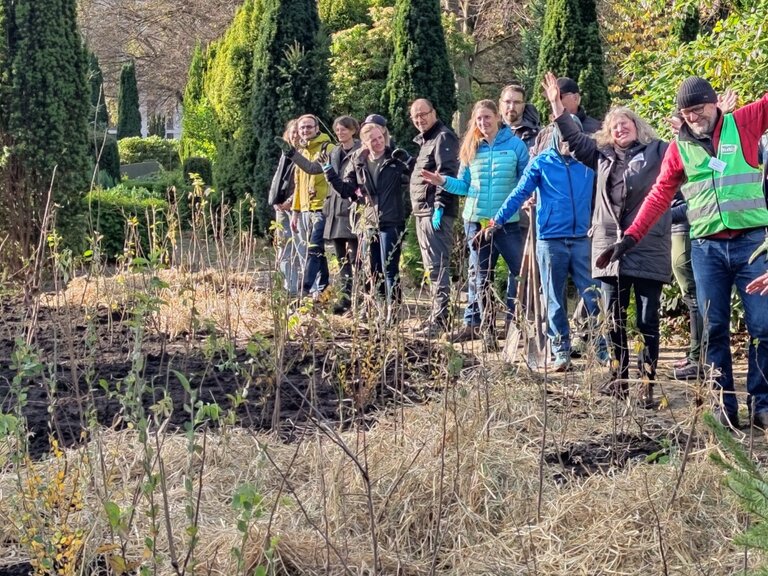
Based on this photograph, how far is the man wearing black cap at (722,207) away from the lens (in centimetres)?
452

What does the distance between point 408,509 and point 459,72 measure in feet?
51.9

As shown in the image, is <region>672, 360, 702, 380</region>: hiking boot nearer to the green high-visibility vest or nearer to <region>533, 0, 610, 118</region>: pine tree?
the green high-visibility vest

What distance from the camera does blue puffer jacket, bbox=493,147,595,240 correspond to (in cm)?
593

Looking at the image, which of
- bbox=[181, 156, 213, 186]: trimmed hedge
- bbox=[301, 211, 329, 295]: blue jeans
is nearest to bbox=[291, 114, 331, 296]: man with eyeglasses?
bbox=[301, 211, 329, 295]: blue jeans

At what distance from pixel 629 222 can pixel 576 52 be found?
6.84m

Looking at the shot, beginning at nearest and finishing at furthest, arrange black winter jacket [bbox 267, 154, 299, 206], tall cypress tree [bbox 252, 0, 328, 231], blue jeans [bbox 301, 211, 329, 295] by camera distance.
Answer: blue jeans [bbox 301, 211, 329, 295]
black winter jacket [bbox 267, 154, 299, 206]
tall cypress tree [bbox 252, 0, 328, 231]

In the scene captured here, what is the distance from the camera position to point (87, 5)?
28.9 metres

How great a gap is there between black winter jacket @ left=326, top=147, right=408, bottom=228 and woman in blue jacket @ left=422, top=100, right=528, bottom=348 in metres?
0.82

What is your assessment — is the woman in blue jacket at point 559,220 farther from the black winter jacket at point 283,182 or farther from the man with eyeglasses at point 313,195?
the black winter jacket at point 283,182

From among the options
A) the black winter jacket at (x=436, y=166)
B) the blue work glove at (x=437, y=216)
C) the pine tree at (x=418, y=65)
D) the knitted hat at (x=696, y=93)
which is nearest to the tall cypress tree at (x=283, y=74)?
the pine tree at (x=418, y=65)

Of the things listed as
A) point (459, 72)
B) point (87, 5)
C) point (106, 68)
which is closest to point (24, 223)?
point (459, 72)

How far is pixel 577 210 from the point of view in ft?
19.5

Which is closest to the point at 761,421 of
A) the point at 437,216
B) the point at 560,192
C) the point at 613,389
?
the point at 613,389

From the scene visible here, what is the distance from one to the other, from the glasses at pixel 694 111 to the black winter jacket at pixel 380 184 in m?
3.24
